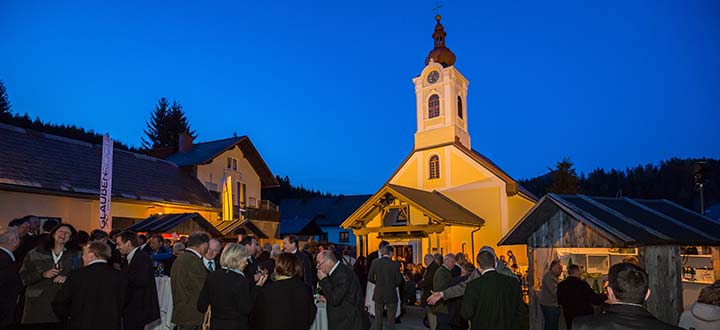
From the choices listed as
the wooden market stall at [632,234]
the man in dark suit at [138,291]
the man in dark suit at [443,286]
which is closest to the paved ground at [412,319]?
the wooden market stall at [632,234]

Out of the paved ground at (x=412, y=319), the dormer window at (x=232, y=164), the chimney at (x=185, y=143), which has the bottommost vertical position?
the paved ground at (x=412, y=319)

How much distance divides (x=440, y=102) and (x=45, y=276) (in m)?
21.1

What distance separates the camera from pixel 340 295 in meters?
5.71

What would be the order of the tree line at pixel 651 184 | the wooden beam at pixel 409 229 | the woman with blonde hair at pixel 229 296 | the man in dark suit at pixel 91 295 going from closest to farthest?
1. the man in dark suit at pixel 91 295
2. the woman with blonde hair at pixel 229 296
3. the wooden beam at pixel 409 229
4. the tree line at pixel 651 184

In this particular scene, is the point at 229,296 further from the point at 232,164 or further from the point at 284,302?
the point at 232,164

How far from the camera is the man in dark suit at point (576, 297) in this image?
23.1 feet

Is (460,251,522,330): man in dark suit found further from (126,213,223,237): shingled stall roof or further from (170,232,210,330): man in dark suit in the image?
(126,213,223,237): shingled stall roof

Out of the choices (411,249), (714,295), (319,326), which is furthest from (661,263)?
(411,249)

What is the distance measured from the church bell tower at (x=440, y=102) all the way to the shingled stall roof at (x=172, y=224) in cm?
1218

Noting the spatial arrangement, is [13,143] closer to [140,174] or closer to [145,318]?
[140,174]

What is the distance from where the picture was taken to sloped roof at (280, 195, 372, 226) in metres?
48.9

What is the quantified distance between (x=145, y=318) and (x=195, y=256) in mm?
1022

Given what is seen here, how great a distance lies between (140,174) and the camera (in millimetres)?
22672

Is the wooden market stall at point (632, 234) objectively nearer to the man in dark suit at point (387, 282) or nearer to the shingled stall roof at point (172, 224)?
the man in dark suit at point (387, 282)
